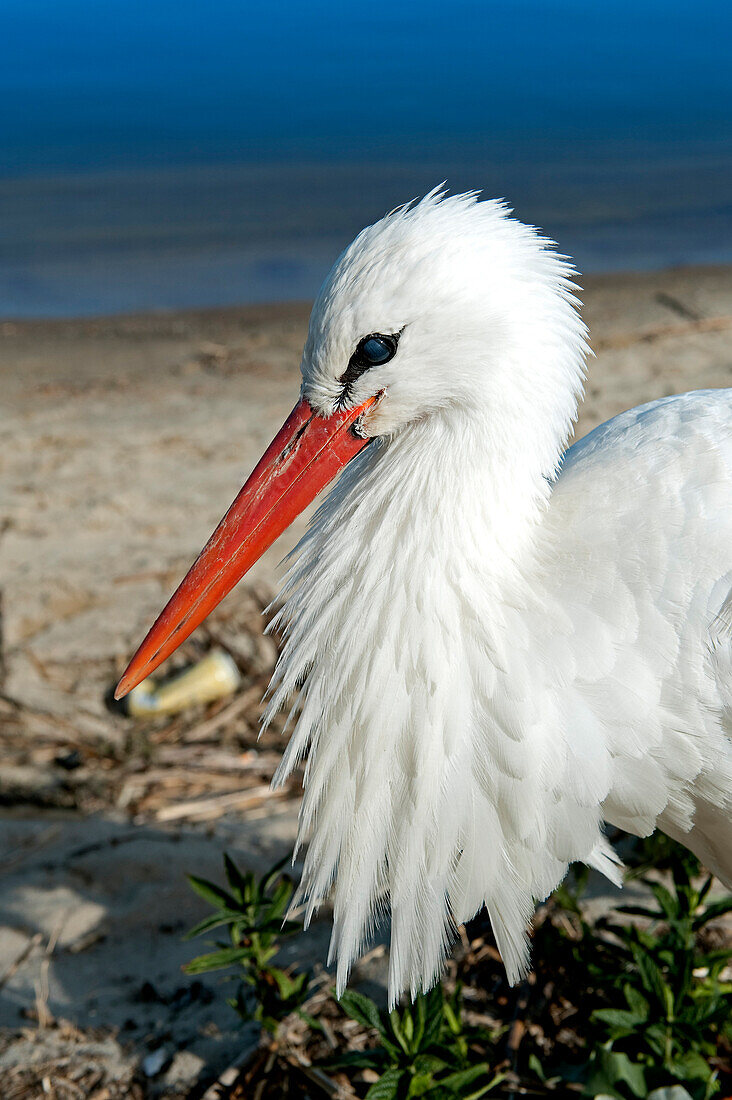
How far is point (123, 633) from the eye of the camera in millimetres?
3695

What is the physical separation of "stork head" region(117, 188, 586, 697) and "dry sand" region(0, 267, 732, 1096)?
35.5 inches

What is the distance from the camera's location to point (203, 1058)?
7.30 feet

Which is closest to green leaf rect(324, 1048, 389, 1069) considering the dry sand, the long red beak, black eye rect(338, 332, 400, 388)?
the dry sand

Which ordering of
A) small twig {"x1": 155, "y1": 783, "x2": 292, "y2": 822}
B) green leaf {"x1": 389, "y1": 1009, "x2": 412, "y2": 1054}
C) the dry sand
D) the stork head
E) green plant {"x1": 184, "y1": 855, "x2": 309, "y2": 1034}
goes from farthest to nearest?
1. small twig {"x1": 155, "y1": 783, "x2": 292, "y2": 822}
2. the dry sand
3. green plant {"x1": 184, "y1": 855, "x2": 309, "y2": 1034}
4. green leaf {"x1": 389, "y1": 1009, "x2": 412, "y2": 1054}
5. the stork head

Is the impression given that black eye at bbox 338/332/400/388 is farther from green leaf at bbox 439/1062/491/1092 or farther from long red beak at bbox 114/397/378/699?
green leaf at bbox 439/1062/491/1092

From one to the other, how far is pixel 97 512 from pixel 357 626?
273cm

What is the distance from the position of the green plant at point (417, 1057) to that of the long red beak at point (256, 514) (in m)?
0.75

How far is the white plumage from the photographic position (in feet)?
5.98

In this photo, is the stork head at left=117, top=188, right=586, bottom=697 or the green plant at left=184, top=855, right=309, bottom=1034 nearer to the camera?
the stork head at left=117, top=188, right=586, bottom=697

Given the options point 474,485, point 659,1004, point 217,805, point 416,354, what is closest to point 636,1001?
point 659,1004

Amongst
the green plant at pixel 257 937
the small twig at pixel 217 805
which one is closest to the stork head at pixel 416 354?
the green plant at pixel 257 937

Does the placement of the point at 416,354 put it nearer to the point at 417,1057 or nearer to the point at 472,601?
the point at 472,601

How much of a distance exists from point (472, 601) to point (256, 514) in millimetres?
449

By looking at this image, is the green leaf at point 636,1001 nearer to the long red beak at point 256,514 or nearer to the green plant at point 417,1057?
the green plant at point 417,1057
